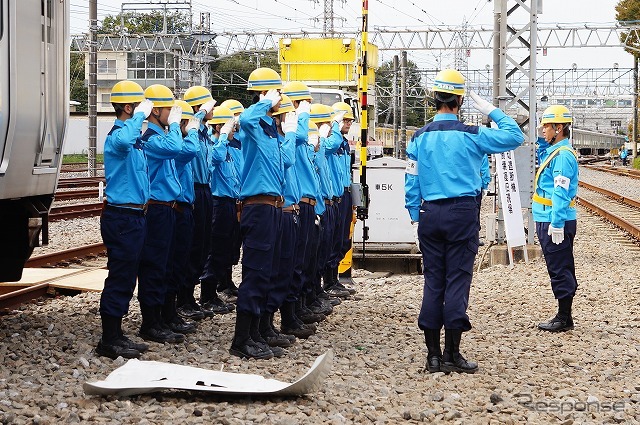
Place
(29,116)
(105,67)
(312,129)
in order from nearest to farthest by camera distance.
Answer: (29,116) → (312,129) → (105,67)

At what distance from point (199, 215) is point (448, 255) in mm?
3658

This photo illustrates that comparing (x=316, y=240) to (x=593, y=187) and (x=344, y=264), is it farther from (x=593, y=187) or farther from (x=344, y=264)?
(x=593, y=187)

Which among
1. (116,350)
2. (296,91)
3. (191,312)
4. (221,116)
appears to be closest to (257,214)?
(116,350)

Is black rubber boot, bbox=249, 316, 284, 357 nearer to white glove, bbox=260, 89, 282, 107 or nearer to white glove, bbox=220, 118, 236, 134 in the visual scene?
white glove, bbox=260, 89, 282, 107

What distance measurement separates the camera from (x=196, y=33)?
4169 centimetres

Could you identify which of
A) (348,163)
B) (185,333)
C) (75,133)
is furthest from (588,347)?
(75,133)

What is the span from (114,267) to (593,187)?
37573 mm

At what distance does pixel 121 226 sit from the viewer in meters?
8.10

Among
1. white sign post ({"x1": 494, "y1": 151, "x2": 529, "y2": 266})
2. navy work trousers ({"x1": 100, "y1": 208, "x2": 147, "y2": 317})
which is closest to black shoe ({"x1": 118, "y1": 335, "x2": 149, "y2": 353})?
navy work trousers ({"x1": 100, "y1": 208, "x2": 147, "y2": 317})

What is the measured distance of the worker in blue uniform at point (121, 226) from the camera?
26.6 feet

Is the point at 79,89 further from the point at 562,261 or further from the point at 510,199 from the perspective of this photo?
the point at 562,261

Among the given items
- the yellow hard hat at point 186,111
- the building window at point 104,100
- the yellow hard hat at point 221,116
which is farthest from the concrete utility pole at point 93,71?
the building window at point 104,100

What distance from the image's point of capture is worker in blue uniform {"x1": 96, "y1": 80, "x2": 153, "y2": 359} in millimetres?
8094

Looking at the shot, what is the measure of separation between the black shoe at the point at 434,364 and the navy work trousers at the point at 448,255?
26 cm
